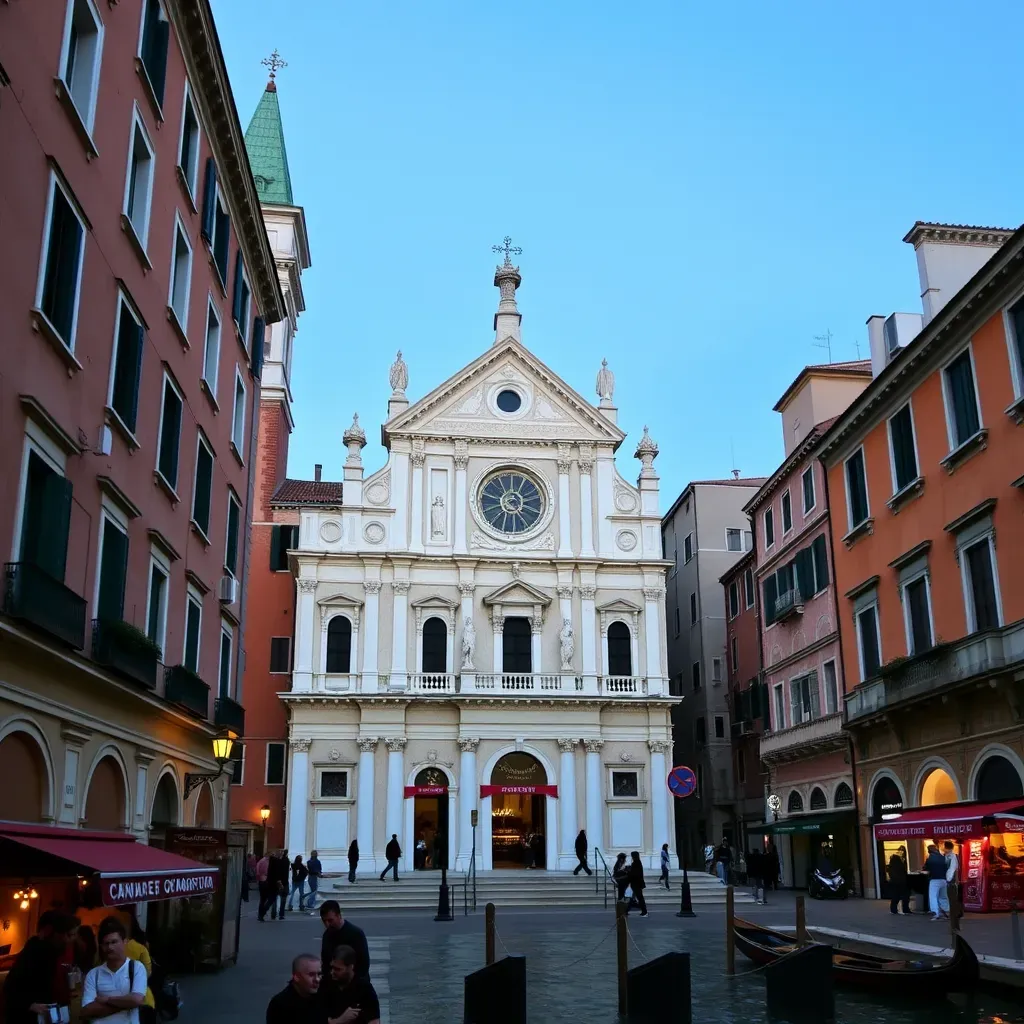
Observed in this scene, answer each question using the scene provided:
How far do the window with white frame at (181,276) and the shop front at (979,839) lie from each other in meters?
16.2

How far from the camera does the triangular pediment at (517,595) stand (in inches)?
1699

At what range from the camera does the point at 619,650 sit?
145 ft

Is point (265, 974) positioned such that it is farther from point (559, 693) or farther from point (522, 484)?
point (522, 484)

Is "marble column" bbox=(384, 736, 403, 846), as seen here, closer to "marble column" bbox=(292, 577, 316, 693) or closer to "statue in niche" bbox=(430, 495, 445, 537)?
"marble column" bbox=(292, 577, 316, 693)

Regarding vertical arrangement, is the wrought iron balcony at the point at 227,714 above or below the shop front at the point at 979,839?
above

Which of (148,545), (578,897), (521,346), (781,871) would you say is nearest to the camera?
(148,545)

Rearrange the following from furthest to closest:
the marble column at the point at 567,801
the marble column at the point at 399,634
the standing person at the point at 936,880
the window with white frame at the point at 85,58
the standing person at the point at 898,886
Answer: the marble column at the point at 399,634 → the marble column at the point at 567,801 → the standing person at the point at 898,886 → the standing person at the point at 936,880 → the window with white frame at the point at 85,58

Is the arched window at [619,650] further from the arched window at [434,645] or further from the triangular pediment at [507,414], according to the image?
the triangular pediment at [507,414]

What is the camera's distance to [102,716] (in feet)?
52.3

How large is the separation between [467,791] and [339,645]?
737 cm

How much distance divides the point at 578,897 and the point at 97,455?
23834 mm

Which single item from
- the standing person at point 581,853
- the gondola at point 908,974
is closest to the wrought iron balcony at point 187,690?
the gondola at point 908,974

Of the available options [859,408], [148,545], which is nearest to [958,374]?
[859,408]

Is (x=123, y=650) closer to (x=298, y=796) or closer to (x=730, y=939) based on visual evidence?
(x=730, y=939)
